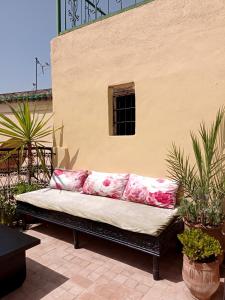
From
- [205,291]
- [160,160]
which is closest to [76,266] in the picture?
[205,291]

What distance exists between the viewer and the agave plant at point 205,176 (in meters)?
2.79

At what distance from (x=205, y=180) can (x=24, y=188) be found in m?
3.49

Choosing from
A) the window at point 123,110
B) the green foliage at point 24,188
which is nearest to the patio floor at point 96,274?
the green foliage at point 24,188

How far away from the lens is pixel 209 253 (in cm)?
228

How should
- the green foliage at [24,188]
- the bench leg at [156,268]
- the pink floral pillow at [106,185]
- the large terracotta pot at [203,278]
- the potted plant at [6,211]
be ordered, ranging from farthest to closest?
the green foliage at [24,188]
the potted plant at [6,211]
the pink floral pillow at [106,185]
the bench leg at [156,268]
the large terracotta pot at [203,278]

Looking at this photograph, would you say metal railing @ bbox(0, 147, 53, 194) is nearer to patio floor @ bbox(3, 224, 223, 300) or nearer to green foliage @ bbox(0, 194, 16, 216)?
green foliage @ bbox(0, 194, 16, 216)

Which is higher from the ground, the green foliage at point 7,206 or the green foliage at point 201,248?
the green foliage at point 201,248

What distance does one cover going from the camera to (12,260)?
8.39 ft

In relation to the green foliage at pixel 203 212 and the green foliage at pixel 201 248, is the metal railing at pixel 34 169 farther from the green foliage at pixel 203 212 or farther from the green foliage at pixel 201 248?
the green foliage at pixel 201 248

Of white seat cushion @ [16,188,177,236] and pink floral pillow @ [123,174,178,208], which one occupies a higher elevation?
pink floral pillow @ [123,174,178,208]

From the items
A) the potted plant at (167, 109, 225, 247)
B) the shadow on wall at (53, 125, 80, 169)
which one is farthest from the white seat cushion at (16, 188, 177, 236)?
the shadow on wall at (53, 125, 80, 169)

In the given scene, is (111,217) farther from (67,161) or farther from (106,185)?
(67,161)

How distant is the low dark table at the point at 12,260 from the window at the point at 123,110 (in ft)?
8.48

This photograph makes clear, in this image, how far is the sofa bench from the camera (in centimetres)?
275
